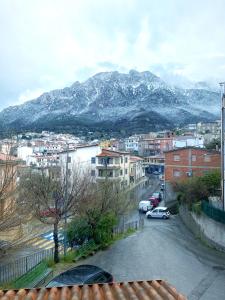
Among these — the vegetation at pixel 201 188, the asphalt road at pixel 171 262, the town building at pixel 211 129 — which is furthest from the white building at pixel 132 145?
the asphalt road at pixel 171 262

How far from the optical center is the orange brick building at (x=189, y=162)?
43969 mm

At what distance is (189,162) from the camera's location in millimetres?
45312

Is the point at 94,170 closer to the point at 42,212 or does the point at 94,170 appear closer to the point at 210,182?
the point at 210,182

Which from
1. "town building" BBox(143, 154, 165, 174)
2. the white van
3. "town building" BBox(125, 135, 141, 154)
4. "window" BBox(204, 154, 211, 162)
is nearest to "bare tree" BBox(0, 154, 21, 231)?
the white van

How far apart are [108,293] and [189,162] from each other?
40.2 m

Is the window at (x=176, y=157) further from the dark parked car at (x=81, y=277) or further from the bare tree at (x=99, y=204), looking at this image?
the dark parked car at (x=81, y=277)

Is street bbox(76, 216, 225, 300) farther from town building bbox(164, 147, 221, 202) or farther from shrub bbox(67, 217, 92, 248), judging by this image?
town building bbox(164, 147, 221, 202)

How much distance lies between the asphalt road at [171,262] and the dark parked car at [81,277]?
267 centimetres

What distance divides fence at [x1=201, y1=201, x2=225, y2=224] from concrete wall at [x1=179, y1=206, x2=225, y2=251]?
24 cm

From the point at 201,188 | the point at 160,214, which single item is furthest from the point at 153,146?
the point at 201,188

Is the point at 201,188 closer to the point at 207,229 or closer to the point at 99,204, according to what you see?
the point at 207,229

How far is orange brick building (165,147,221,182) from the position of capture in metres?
44.0

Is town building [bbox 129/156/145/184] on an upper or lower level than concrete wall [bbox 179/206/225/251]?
upper

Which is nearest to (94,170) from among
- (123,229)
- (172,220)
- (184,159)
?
(184,159)
